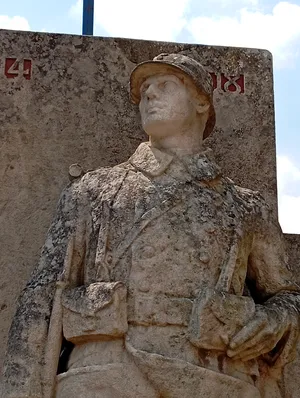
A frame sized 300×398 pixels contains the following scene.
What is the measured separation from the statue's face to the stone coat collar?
13 cm

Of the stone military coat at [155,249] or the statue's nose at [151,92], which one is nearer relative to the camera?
the stone military coat at [155,249]

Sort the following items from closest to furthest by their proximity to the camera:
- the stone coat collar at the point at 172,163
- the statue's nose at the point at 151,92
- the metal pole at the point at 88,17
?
the stone coat collar at the point at 172,163, the statue's nose at the point at 151,92, the metal pole at the point at 88,17

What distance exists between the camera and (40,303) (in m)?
5.72

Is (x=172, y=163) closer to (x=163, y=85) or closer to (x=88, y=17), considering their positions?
(x=163, y=85)

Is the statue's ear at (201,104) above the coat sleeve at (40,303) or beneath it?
above

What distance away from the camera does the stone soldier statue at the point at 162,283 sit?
5.47 m

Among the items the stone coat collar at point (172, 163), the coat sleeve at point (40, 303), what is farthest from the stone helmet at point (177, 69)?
the coat sleeve at point (40, 303)

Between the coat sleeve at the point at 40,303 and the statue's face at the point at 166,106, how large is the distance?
1.73 feet

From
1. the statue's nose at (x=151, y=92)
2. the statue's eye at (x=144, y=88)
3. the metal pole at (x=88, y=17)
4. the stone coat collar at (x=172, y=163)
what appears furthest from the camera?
the metal pole at (x=88, y=17)

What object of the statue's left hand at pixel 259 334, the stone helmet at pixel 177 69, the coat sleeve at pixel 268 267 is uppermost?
the stone helmet at pixel 177 69

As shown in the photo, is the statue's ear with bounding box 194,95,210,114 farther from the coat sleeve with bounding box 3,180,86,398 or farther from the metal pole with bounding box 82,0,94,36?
the metal pole with bounding box 82,0,94,36

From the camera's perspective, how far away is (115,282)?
18.3 feet

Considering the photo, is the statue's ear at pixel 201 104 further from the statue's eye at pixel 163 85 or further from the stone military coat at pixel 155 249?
the stone military coat at pixel 155 249

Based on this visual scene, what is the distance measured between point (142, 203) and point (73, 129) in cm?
156
